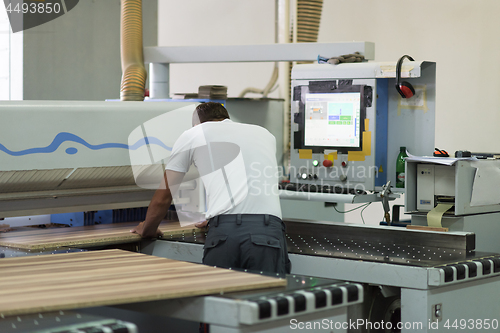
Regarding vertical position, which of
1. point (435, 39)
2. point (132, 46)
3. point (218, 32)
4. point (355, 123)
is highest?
point (218, 32)

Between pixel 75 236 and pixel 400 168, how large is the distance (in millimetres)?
1896

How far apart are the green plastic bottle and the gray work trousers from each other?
1194mm

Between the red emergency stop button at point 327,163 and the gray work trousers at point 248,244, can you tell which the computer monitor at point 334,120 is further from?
the gray work trousers at point 248,244

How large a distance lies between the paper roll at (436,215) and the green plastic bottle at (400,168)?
0.62m

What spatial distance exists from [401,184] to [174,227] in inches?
53.4

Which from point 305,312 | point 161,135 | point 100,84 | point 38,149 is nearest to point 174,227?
point 161,135

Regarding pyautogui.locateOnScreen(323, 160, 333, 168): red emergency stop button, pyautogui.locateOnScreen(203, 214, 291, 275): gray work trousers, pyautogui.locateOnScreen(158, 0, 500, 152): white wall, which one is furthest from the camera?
pyautogui.locateOnScreen(158, 0, 500, 152): white wall

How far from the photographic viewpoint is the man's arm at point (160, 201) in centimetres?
277

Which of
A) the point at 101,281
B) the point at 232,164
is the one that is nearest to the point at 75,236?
the point at 232,164

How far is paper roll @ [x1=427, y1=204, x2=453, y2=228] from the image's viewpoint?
2855mm

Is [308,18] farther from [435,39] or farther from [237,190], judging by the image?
[237,190]

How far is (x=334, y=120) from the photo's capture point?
3672 mm

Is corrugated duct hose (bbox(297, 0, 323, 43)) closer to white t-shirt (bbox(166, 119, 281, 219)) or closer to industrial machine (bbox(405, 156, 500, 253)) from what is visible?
industrial machine (bbox(405, 156, 500, 253))

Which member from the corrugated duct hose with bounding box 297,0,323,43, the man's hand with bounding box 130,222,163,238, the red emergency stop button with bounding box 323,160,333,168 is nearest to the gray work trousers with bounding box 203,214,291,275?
the man's hand with bounding box 130,222,163,238
